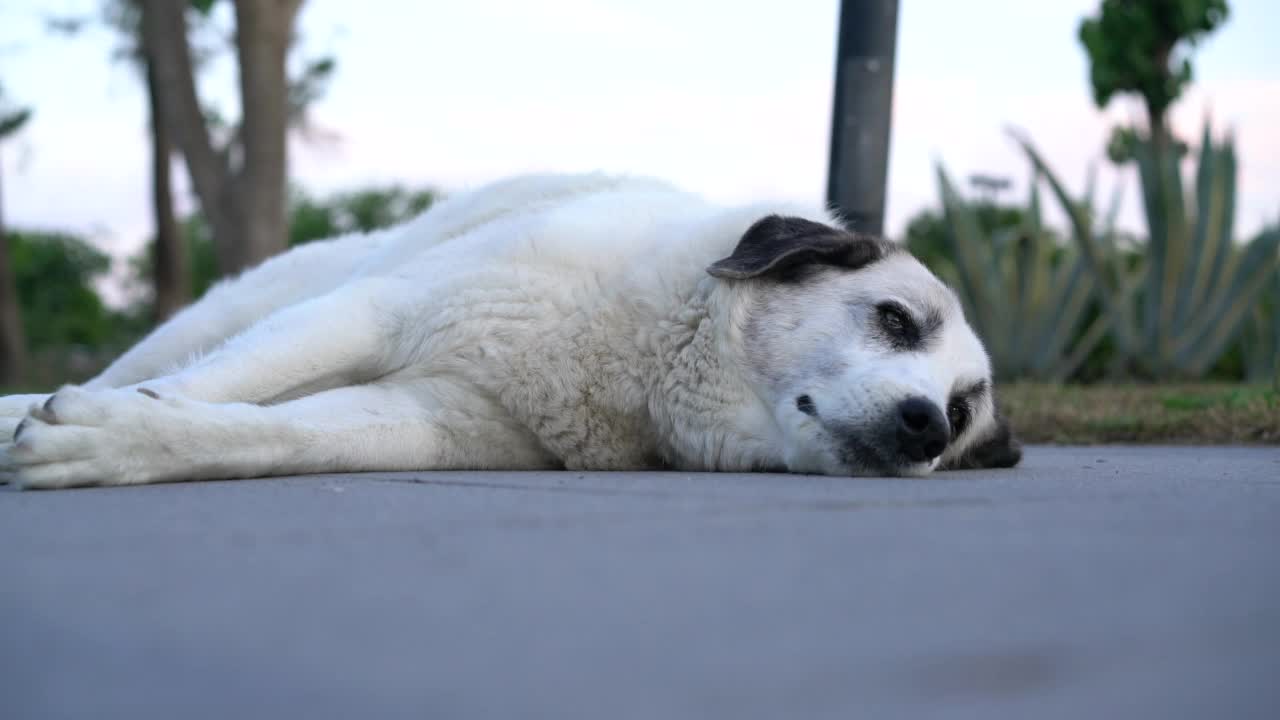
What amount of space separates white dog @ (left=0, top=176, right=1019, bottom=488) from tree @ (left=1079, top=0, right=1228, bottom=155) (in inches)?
721

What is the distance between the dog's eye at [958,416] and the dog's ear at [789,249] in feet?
1.60

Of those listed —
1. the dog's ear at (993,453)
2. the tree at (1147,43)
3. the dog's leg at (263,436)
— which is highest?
the tree at (1147,43)

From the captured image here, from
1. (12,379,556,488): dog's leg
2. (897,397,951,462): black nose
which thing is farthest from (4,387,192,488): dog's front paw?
(897,397,951,462): black nose

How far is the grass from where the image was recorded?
16.0ft

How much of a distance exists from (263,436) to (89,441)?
41cm

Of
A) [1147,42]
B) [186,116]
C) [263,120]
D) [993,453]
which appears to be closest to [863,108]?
[993,453]

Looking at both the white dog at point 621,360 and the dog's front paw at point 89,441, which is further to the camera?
the white dog at point 621,360

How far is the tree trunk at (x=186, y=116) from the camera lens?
32.4ft

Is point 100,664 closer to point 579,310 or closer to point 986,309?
point 579,310

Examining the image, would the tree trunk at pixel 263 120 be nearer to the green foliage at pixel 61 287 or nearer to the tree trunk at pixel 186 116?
the tree trunk at pixel 186 116

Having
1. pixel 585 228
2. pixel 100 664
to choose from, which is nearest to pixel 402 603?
pixel 100 664

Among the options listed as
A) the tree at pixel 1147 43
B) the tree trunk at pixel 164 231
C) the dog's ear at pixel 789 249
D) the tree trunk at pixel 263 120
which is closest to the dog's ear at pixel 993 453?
the dog's ear at pixel 789 249

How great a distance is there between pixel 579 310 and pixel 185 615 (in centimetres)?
191

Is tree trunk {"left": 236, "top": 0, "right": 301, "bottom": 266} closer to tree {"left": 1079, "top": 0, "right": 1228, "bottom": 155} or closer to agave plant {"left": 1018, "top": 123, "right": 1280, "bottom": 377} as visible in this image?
agave plant {"left": 1018, "top": 123, "right": 1280, "bottom": 377}
